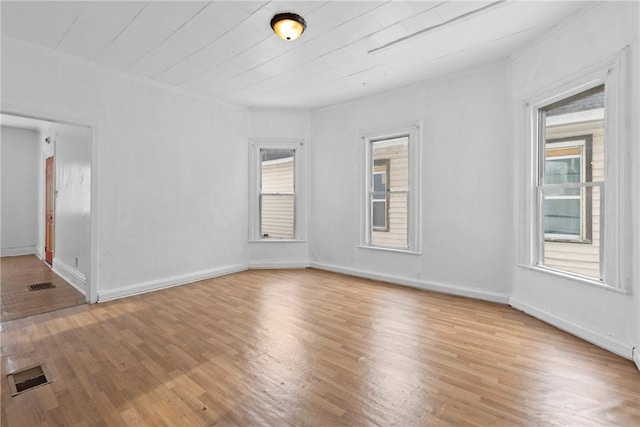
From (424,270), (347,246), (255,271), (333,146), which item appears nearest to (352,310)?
(424,270)

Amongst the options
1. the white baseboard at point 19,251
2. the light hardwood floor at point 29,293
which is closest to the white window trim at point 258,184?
the light hardwood floor at point 29,293

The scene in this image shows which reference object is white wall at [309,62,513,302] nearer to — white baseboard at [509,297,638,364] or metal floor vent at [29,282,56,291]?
white baseboard at [509,297,638,364]

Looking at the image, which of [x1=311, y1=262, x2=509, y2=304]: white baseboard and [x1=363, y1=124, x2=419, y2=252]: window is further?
[x1=363, y1=124, x2=419, y2=252]: window

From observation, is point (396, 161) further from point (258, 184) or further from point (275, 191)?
point (258, 184)

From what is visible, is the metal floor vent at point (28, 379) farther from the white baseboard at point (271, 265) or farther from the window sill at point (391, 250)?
the window sill at point (391, 250)

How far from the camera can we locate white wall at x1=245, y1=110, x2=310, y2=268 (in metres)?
5.50

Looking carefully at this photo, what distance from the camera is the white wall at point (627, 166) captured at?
2328 millimetres

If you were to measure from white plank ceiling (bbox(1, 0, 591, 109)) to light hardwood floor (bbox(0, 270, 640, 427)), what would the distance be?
2.88 meters

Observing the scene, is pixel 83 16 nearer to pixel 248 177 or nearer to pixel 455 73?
pixel 248 177

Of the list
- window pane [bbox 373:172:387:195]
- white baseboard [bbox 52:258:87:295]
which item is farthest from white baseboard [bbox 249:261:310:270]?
white baseboard [bbox 52:258:87:295]

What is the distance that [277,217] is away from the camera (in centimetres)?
569

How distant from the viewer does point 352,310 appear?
342 centimetres

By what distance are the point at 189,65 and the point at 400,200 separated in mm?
3801

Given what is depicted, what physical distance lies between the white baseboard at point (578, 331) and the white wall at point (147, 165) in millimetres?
4233
